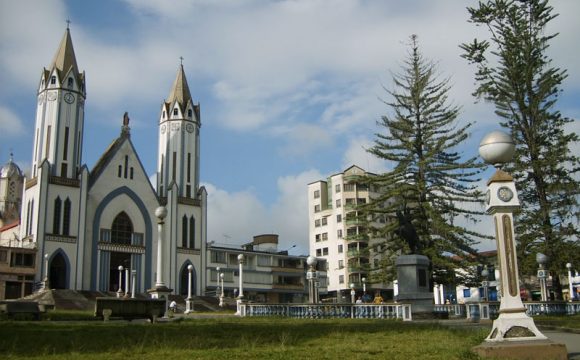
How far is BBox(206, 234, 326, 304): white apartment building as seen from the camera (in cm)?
6638

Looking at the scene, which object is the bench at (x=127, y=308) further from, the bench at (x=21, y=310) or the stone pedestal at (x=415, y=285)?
the stone pedestal at (x=415, y=285)

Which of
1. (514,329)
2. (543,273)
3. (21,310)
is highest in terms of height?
(543,273)

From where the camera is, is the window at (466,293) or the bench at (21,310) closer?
the bench at (21,310)

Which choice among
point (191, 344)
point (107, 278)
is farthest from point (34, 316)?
point (107, 278)

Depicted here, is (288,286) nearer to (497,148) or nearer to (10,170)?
(10,170)

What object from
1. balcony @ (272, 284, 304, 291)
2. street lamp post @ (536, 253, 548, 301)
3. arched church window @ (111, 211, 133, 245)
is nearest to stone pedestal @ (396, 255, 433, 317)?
street lamp post @ (536, 253, 548, 301)

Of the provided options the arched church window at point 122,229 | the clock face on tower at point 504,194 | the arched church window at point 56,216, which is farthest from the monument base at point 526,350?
the arched church window at point 122,229

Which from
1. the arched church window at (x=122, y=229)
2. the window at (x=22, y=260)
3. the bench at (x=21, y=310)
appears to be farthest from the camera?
the arched church window at (x=122, y=229)

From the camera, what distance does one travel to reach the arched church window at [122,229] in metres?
51.9

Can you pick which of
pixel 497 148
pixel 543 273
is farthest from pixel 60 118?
pixel 497 148

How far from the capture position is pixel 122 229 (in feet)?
173

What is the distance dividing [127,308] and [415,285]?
33.5 ft

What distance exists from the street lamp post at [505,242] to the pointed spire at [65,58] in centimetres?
4883

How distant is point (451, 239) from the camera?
34219mm
